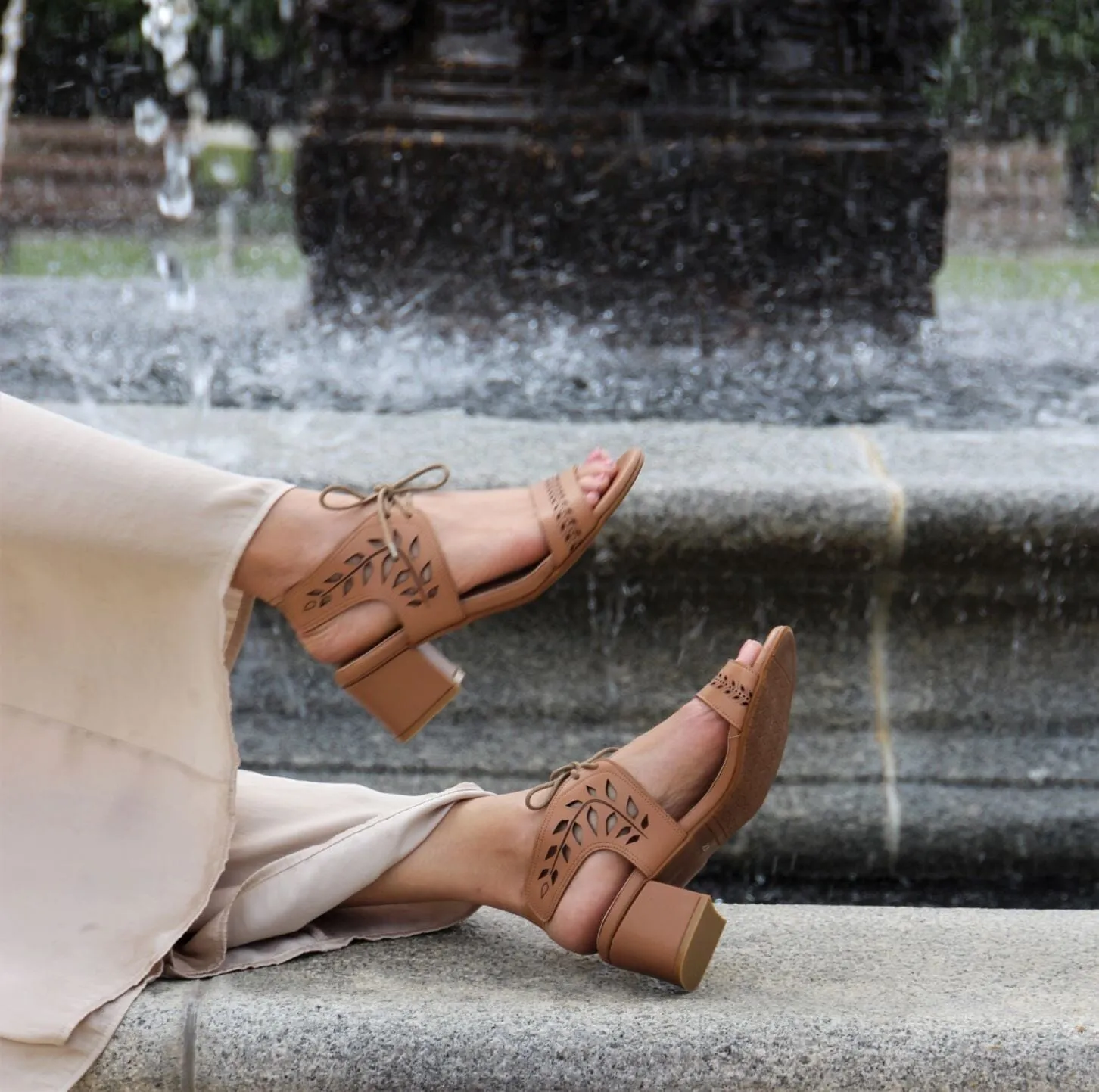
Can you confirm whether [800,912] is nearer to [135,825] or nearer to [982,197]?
[135,825]

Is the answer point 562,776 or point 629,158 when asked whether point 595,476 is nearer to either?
point 562,776

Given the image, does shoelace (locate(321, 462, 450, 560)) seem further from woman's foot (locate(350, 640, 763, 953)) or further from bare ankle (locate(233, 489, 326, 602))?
woman's foot (locate(350, 640, 763, 953))

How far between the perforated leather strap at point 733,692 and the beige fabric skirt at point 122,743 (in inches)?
15.0

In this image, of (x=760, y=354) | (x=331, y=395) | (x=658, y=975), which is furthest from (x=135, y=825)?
(x=760, y=354)

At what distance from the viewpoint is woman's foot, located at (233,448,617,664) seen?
1.66 m

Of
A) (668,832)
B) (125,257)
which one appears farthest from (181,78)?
(668,832)

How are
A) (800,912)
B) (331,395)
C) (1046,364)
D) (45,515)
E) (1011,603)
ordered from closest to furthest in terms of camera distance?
(45,515)
(800,912)
(1011,603)
(331,395)
(1046,364)

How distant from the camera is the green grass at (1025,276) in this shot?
31.2 feet

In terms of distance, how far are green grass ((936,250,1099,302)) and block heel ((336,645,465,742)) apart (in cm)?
624

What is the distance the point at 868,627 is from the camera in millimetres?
2455

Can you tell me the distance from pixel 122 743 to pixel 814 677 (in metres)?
1.21

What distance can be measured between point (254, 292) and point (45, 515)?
492cm

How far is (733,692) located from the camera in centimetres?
162

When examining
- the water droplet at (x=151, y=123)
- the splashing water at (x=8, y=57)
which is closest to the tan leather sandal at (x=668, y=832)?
the splashing water at (x=8, y=57)
